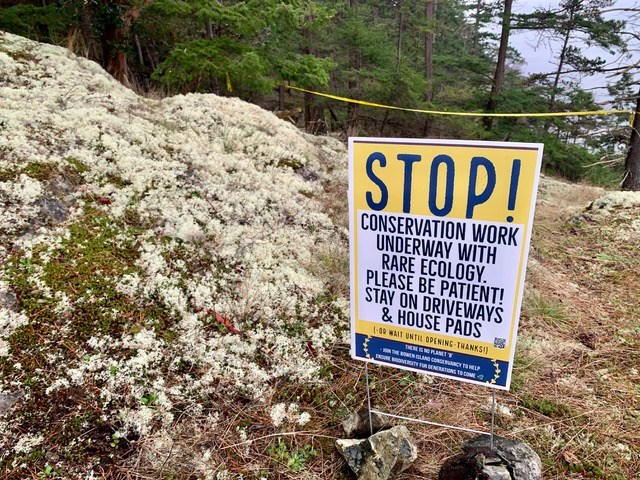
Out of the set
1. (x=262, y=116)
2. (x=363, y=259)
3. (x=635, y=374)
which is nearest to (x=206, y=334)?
(x=363, y=259)

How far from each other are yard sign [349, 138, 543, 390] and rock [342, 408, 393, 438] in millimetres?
366

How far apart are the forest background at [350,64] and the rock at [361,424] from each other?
6.12m

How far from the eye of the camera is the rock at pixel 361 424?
220cm

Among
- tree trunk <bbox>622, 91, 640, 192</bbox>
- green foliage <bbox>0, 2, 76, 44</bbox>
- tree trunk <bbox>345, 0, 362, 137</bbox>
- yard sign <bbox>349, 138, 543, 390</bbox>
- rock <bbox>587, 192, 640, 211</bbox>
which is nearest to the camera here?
yard sign <bbox>349, 138, 543, 390</bbox>

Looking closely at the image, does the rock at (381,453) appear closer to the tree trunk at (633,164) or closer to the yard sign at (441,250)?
the yard sign at (441,250)

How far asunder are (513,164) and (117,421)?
2.29 m

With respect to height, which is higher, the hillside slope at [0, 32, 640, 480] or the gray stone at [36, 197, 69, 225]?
the gray stone at [36, 197, 69, 225]

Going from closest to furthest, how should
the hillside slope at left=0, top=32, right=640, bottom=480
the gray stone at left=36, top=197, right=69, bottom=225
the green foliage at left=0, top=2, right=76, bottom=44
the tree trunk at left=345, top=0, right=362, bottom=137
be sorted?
the hillside slope at left=0, top=32, right=640, bottom=480, the gray stone at left=36, top=197, right=69, bottom=225, the green foliage at left=0, top=2, right=76, bottom=44, the tree trunk at left=345, top=0, right=362, bottom=137

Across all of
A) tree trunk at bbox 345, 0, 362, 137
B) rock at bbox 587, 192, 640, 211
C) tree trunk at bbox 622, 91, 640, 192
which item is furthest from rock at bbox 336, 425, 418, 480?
tree trunk at bbox 345, 0, 362, 137

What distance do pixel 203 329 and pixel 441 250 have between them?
1663 mm

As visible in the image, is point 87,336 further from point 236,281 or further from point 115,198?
point 115,198

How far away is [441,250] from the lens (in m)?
1.89

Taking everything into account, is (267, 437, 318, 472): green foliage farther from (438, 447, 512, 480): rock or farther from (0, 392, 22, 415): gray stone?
(0, 392, 22, 415): gray stone

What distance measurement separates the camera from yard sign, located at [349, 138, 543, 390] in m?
1.71
